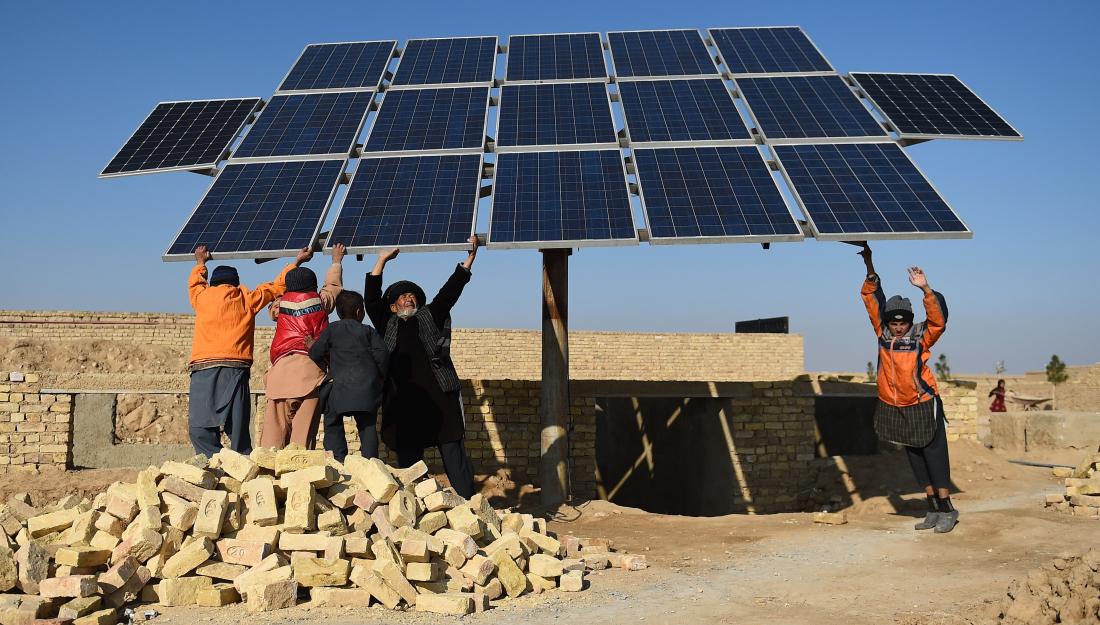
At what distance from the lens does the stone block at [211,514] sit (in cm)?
492

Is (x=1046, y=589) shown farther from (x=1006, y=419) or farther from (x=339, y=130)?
(x=1006, y=419)

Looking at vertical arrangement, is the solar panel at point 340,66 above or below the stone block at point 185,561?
above

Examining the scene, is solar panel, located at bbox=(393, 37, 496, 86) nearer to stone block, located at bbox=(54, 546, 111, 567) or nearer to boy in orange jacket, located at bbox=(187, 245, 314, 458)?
boy in orange jacket, located at bbox=(187, 245, 314, 458)

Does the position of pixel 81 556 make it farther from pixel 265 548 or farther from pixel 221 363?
pixel 221 363

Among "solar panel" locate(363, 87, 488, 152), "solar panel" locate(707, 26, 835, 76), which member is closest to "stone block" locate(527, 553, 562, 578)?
"solar panel" locate(363, 87, 488, 152)

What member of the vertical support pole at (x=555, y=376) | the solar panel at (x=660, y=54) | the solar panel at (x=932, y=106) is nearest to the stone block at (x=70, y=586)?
the vertical support pole at (x=555, y=376)

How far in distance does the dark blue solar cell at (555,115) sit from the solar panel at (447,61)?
0.56 m

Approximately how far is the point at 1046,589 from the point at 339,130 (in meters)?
6.79

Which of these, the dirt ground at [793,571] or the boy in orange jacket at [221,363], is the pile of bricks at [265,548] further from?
the boy in orange jacket at [221,363]

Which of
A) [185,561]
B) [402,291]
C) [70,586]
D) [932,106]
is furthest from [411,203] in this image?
[932,106]

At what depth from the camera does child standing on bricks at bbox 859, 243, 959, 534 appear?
677 centimetres

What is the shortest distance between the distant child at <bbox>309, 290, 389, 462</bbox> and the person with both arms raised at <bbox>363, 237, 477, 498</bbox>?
34 centimetres

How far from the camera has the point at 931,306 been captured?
266 inches

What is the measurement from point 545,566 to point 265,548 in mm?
1500
